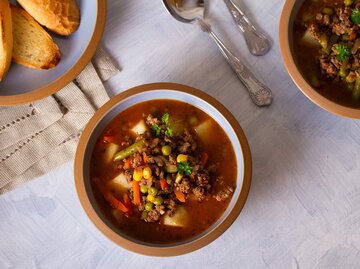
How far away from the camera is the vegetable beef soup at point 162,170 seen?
2.70 meters

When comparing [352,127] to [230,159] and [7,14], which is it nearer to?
[230,159]

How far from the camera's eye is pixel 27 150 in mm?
3002

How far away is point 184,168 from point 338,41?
114cm

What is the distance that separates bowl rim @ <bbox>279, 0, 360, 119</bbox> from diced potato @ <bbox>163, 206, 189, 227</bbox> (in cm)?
94

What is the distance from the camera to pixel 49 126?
300 centimetres

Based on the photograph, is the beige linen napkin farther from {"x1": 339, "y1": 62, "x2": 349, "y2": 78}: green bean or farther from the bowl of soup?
{"x1": 339, "y1": 62, "x2": 349, "y2": 78}: green bean

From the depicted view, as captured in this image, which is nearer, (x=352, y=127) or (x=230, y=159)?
(x=230, y=159)

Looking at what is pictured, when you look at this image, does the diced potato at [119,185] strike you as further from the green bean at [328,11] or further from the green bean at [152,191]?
the green bean at [328,11]

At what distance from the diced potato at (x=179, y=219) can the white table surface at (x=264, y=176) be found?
1.09ft

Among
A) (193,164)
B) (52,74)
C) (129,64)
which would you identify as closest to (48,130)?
(52,74)

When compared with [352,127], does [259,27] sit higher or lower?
higher

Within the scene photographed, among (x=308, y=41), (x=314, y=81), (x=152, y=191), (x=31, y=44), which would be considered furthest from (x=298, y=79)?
(x=31, y=44)

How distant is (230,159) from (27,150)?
4.10 feet

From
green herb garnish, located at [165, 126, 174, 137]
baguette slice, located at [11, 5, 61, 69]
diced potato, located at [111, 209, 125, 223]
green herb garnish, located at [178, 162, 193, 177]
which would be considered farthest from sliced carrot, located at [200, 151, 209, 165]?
baguette slice, located at [11, 5, 61, 69]
